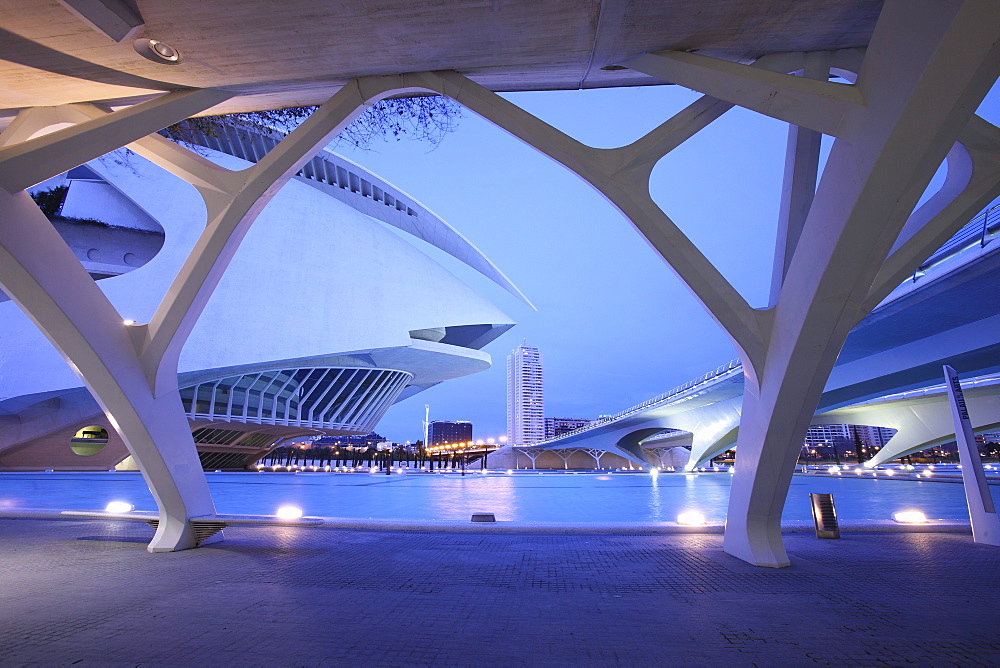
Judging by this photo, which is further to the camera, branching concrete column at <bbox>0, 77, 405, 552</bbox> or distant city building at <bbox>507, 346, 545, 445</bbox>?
distant city building at <bbox>507, 346, 545, 445</bbox>

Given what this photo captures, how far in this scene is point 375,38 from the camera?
388cm

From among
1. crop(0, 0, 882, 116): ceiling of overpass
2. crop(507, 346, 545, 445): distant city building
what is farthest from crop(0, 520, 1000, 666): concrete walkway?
crop(507, 346, 545, 445): distant city building

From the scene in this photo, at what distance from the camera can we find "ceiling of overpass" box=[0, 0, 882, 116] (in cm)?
348

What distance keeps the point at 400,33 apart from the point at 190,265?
10.7 feet

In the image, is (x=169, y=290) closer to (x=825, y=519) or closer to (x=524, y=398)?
(x=825, y=519)

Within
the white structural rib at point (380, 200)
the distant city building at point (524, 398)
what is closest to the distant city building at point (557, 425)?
the distant city building at point (524, 398)

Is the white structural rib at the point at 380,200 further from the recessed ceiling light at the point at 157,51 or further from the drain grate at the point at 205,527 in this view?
the recessed ceiling light at the point at 157,51

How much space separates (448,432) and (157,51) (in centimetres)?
17963

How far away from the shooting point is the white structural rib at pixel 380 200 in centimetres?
3309

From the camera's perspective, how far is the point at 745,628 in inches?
111

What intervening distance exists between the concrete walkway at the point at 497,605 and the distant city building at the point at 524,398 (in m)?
142

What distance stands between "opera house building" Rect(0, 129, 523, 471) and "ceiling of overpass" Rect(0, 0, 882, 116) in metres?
21.3

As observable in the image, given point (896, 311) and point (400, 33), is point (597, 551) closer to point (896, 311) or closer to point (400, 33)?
point (400, 33)

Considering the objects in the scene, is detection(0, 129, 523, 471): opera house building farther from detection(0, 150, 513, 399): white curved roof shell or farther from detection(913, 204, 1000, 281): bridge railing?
detection(913, 204, 1000, 281): bridge railing
